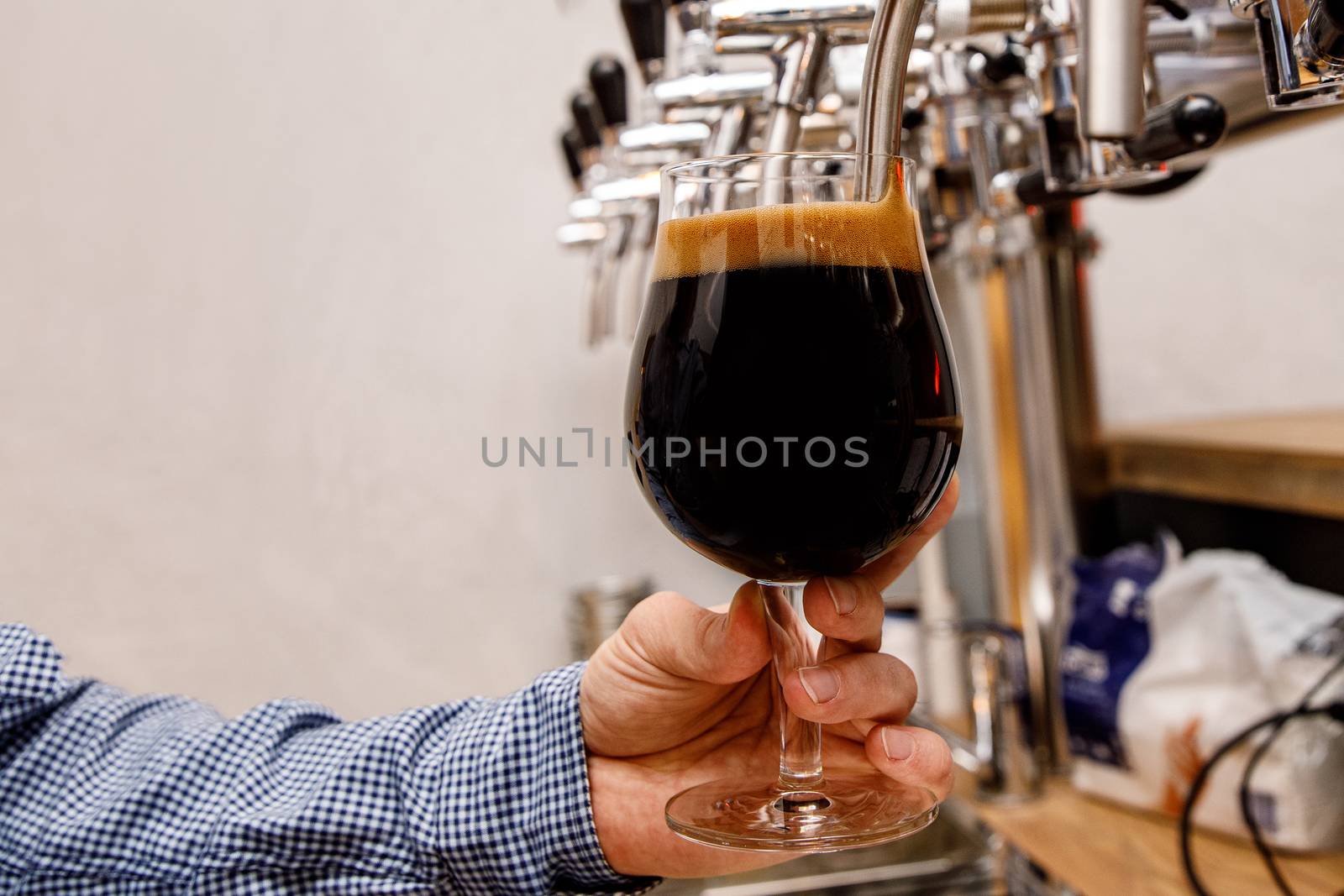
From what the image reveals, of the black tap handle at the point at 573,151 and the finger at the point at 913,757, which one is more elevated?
the black tap handle at the point at 573,151

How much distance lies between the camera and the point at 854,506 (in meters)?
0.45

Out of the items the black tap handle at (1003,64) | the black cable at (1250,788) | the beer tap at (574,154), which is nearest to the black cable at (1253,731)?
the black cable at (1250,788)

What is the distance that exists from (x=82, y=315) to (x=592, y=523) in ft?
3.27

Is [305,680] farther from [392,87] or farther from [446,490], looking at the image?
[392,87]

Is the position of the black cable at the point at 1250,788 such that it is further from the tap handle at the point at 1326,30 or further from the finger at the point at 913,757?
the tap handle at the point at 1326,30

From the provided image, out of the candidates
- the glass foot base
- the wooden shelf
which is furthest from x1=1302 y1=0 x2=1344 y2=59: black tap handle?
the wooden shelf

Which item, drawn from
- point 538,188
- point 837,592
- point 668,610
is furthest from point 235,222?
point 837,592

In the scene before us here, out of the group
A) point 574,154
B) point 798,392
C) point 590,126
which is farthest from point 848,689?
point 574,154

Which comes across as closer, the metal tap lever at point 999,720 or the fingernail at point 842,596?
the fingernail at point 842,596

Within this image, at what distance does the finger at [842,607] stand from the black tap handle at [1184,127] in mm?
259

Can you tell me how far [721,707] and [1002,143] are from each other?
50 centimetres

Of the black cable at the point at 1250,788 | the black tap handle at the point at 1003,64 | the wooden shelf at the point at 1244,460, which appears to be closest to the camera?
the black tap handle at the point at 1003,64

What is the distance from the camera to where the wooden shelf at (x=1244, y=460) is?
1272mm

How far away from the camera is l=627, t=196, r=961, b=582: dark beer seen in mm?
440
